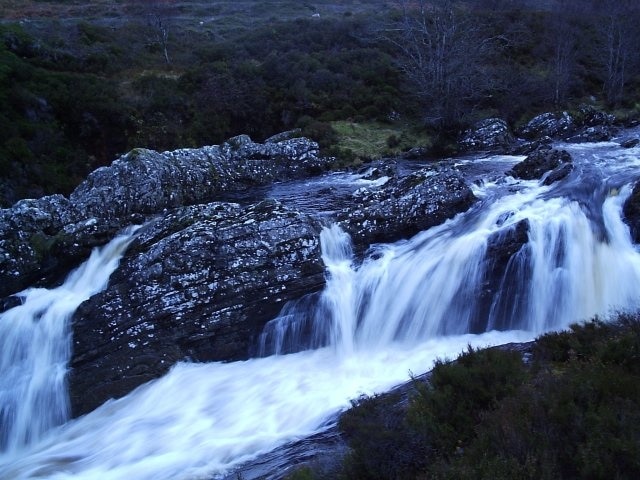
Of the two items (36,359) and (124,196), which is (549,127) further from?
(36,359)

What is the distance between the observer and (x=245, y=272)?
37.3ft

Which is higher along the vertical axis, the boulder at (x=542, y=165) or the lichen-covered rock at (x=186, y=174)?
the lichen-covered rock at (x=186, y=174)

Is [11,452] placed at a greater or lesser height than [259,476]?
lesser

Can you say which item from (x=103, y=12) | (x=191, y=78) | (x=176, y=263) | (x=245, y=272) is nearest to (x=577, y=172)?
(x=245, y=272)

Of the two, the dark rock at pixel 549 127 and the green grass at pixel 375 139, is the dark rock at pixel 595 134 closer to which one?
the dark rock at pixel 549 127

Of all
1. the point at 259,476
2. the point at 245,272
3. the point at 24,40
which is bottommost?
the point at 259,476

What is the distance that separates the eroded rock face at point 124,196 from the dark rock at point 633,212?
10.3 meters

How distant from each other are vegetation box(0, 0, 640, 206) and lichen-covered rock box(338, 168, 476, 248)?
6.72m

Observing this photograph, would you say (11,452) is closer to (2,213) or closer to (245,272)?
(245,272)

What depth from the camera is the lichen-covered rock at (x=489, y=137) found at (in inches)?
789

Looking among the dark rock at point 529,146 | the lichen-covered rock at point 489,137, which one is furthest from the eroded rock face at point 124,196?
the dark rock at point 529,146

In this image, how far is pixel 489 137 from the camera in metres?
20.2

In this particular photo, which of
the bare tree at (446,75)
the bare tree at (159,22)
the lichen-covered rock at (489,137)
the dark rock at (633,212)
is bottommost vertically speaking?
the dark rock at (633,212)

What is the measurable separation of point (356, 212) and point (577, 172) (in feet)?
20.9
